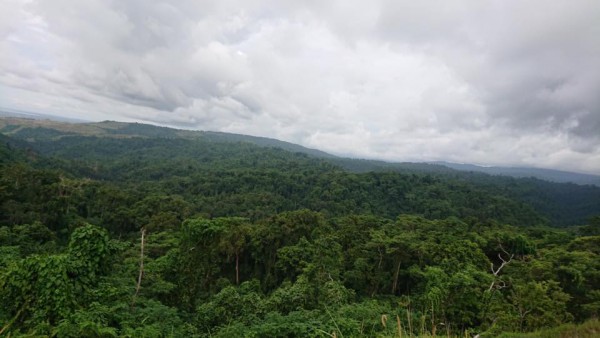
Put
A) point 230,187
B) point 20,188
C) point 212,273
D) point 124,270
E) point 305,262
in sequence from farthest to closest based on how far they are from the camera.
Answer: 1. point 230,187
2. point 20,188
3. point 212,273
4. point 305,262
5. point 124,270

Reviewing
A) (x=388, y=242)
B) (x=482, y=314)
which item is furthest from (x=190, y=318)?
(x=388, y=242)

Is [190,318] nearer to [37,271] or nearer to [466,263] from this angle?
[37,271]

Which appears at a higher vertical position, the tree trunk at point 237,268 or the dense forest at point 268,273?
the dense forest at point 268,273

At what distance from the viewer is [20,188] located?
1484 inches

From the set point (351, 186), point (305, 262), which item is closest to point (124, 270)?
point (305, 262)

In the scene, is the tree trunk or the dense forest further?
the tree trunk

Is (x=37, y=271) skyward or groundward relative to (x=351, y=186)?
skyward

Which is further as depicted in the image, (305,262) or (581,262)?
(305,262)

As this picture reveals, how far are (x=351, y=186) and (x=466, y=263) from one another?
67.6 m

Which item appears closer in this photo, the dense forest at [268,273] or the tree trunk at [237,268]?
the dense forest at [268,273]

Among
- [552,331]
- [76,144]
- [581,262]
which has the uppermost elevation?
[552,331]

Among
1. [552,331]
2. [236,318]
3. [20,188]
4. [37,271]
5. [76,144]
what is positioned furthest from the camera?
[76,144]

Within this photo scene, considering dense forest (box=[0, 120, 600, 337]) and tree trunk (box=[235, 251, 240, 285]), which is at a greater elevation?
dense forest (box=[0, 120, 600, 337])

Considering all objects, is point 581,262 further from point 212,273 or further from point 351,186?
point 351,186
